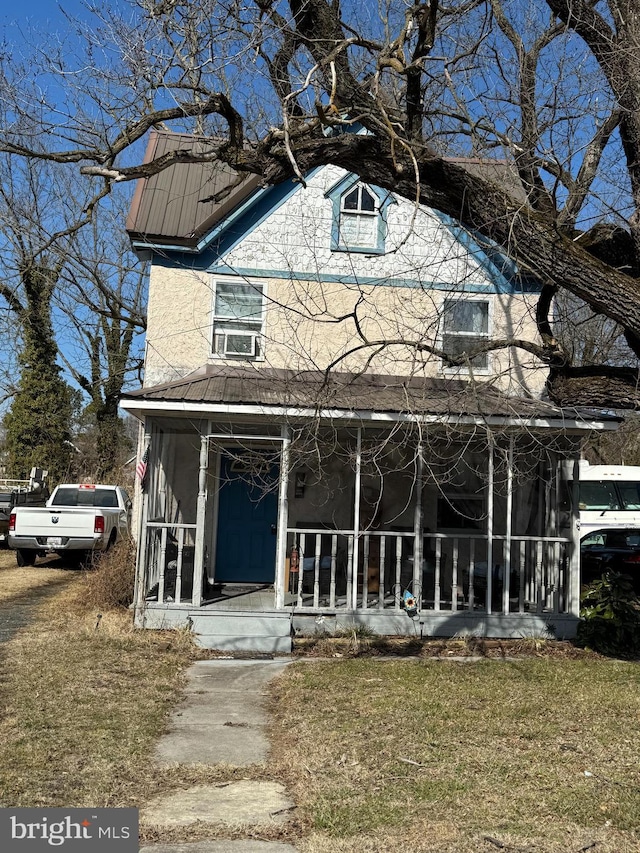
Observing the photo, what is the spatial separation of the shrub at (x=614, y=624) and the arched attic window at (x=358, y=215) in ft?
20.4

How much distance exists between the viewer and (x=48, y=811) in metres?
4.48

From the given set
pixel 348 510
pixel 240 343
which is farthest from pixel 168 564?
pixel 240 343

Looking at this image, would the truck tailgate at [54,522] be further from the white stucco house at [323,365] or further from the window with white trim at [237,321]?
the window with white trim at [237,321]

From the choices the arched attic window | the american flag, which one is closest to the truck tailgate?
the american flag

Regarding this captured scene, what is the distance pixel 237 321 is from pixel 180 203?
7.31 feet

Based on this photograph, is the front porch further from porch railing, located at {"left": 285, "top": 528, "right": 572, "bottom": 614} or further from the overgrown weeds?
the overgrown weeds

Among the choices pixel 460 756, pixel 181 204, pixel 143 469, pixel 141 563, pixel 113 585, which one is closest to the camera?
pixel 460 756

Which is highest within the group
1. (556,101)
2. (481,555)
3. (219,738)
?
(556,101)

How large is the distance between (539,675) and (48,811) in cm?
589

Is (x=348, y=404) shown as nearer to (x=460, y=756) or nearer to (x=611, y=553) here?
(x=460, y=756)

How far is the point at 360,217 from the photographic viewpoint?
13.0m

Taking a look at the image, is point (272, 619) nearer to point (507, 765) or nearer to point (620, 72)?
point (507, 765)

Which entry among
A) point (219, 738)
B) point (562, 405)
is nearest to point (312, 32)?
point (562, 405)

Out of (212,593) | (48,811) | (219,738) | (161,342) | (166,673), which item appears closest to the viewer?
(48,811)
